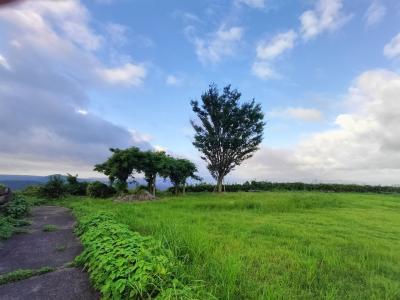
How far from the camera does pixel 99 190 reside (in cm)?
2050

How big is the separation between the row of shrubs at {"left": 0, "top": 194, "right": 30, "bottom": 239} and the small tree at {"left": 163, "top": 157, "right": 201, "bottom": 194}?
985cm

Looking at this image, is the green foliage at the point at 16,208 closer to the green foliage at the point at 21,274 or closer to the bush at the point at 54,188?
the green foliage at the point at 21,274

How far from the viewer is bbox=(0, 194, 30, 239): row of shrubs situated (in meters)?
7.53

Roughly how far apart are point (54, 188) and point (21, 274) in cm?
1531

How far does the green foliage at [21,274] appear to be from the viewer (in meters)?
4.41

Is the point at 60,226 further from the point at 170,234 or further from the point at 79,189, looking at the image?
the point at 79,189

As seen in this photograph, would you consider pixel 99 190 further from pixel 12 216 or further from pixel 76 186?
pixel 12 216

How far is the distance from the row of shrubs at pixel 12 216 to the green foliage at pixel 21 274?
9.93 feet

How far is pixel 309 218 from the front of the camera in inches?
399

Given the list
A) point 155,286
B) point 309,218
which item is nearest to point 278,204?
point 309,218

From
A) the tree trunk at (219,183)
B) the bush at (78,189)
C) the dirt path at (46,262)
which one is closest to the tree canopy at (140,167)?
the bush at (78,189)

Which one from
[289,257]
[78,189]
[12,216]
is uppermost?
[78,189]

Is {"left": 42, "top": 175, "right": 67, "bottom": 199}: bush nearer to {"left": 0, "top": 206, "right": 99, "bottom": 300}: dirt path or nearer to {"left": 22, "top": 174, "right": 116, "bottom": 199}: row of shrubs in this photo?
{"left": 22, "top": 174, "right": 116, "bottom": 199}: row of shrubs

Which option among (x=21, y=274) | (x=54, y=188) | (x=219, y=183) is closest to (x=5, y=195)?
(x=54, y=188)
